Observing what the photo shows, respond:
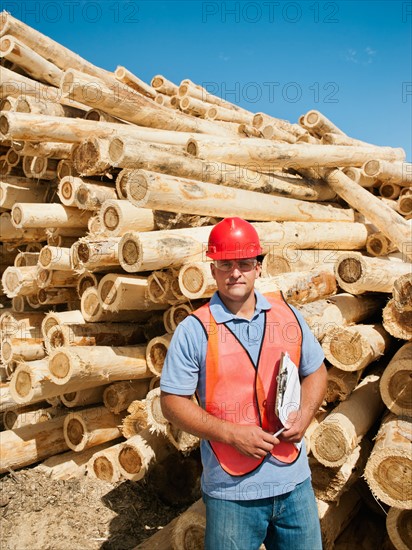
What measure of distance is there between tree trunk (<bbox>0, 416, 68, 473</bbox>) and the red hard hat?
393 cm

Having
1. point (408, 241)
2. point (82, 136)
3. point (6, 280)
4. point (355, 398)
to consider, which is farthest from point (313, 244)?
point (6, 280)

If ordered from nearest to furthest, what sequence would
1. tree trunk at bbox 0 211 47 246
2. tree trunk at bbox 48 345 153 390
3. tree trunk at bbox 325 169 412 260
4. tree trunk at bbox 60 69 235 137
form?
1. tree trunk at bbox 48 345 153 390
2. tree trunk at bbox 325 169 412 260
3. tree trunk at bbox 60 69 235 137
4. tree trunk at bbox 0 211 47 246

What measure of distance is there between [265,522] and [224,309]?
1162 millimetres

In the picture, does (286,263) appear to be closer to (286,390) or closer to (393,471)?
(393,471)

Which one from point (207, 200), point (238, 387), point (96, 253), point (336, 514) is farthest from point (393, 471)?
point (96, 253)

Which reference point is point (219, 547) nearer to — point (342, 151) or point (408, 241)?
point (408, 241)

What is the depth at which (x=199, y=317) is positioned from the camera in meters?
2.63

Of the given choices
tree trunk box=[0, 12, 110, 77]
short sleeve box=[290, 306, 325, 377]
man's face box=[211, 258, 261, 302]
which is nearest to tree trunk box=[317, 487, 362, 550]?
short sleeve box=[290, 306, 325, 377]

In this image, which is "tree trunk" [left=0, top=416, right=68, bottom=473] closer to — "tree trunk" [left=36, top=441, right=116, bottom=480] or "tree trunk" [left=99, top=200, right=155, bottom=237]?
"tree trunk" [left=36, top=441, right=116, bottom=480]

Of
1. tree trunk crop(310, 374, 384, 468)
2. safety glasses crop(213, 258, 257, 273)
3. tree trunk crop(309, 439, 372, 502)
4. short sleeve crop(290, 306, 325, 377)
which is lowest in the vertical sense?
tree trunk crop(309, 439, 372, 502)

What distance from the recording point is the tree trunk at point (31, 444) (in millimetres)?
5279

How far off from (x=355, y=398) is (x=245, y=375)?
6.17 ft

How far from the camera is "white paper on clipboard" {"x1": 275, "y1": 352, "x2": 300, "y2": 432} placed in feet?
8.18

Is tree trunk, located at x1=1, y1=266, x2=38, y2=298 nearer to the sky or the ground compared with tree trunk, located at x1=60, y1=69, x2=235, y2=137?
nearer to the ground
